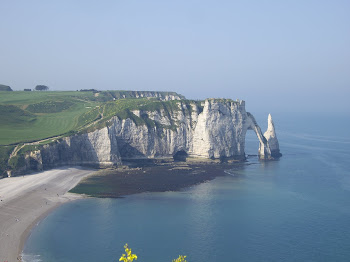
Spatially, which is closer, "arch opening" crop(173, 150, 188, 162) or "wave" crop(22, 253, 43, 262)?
"wave" crop(22, 253, 43, 262)

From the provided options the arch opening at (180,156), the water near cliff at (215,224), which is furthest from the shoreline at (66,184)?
the arch opening at (180,156)

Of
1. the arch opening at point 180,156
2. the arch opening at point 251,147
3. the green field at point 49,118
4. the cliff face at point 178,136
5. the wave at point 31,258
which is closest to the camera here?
the wave at point 31,258

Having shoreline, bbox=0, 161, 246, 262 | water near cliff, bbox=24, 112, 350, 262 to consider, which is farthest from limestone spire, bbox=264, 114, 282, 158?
water near cliff, bbox=24, 112, 350, 262

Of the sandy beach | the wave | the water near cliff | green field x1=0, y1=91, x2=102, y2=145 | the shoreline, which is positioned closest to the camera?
the wave

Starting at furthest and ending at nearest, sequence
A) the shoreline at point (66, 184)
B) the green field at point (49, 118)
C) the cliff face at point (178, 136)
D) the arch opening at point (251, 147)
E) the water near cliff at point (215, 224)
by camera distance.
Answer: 1. the arch opening at point (251, 147)
2. the cliff face at point (178, 136)
3. the green field at point (49, 118)
4. the shoreline at point (66, 184)
5. the water near cliff at point (215, 224)

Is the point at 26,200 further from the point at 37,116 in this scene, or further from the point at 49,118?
→ the point at 37,116

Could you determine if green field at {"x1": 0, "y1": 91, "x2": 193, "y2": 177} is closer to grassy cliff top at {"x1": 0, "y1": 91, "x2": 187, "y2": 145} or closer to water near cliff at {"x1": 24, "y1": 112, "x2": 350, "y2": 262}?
grassy cliff top at {"x1": 0, "y1": 91, "x2": 187, "y2": 145}

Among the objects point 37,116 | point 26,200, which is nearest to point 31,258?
point 26,200

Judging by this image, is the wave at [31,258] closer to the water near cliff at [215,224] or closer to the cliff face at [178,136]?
the water near cliff at [215,224]
